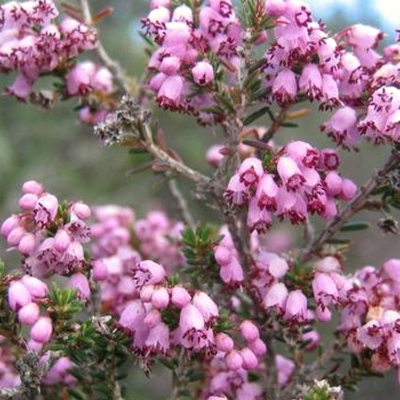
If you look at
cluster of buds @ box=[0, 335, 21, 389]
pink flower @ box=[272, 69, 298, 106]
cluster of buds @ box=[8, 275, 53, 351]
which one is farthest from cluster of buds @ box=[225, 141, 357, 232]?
cluster of buds @ box=[0, 335, 21, 389]

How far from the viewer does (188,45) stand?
2.31 meters

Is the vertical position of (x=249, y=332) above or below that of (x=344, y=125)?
below

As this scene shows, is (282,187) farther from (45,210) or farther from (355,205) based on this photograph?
(45,210)

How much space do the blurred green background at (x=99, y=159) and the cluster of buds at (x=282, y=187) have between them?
4568mm

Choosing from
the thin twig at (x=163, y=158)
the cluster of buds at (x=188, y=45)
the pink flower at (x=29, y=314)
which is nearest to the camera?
the pink flower at (x=29, y=314)

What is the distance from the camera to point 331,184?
2.27 m

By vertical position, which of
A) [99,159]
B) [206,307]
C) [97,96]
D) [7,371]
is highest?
[206,307]

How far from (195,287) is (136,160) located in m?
4.47

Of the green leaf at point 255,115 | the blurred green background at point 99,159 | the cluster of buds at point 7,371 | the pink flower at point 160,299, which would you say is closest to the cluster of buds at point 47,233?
the pink flower at point 160,299

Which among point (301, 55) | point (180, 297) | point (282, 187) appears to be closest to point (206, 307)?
point (180, 297)

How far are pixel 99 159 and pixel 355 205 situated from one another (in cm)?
738

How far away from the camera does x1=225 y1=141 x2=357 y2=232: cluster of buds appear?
6.88 feet

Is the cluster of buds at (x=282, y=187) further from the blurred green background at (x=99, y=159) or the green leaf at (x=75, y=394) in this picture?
the blurred green background at (x=99, y=159)

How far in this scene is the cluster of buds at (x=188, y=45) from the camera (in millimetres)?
2287
